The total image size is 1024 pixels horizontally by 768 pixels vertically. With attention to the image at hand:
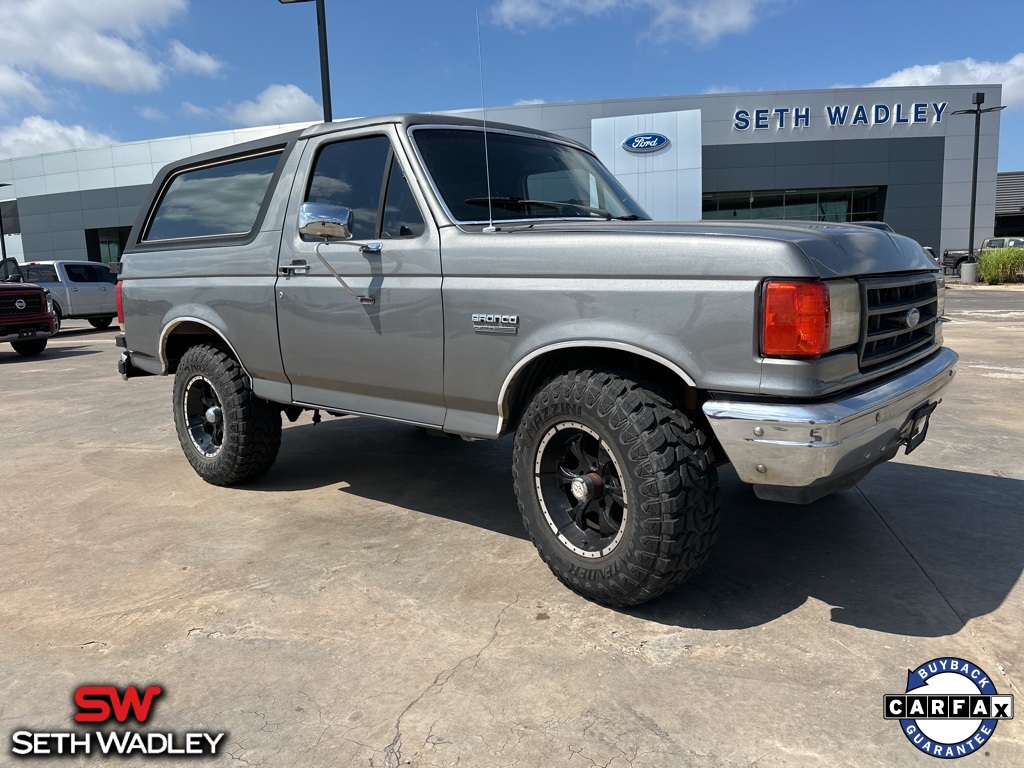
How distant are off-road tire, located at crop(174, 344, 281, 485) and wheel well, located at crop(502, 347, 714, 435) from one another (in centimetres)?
192

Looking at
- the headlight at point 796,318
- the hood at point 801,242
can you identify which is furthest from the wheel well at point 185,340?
the headlight at point 796,318

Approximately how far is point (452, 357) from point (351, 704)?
1.49m

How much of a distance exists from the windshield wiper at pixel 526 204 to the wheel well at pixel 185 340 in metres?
1.98

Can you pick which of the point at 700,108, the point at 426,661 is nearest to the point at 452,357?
the point at 426,661

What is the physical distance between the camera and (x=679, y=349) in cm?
261

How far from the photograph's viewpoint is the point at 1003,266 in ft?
86.1

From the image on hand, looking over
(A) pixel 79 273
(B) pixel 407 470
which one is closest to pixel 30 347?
(A) pixel 79 273

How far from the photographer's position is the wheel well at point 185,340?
4.68 m

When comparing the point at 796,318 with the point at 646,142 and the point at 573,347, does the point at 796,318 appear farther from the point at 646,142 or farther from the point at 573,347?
the point at 646,142

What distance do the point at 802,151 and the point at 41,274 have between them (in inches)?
1143

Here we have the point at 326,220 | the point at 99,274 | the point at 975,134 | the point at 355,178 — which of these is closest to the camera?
the point at 326,220

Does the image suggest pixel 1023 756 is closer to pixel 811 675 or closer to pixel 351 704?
pixel 811 675

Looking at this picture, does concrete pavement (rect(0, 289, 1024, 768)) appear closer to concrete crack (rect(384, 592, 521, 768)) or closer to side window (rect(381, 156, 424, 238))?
concrete crack (rect(384, 592, 521, 768))

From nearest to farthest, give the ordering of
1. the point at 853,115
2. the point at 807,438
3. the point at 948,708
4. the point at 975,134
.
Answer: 1. the point at 948,708
2. the point at 807,438
3. the point at 975,134
4. the point at 853,115
